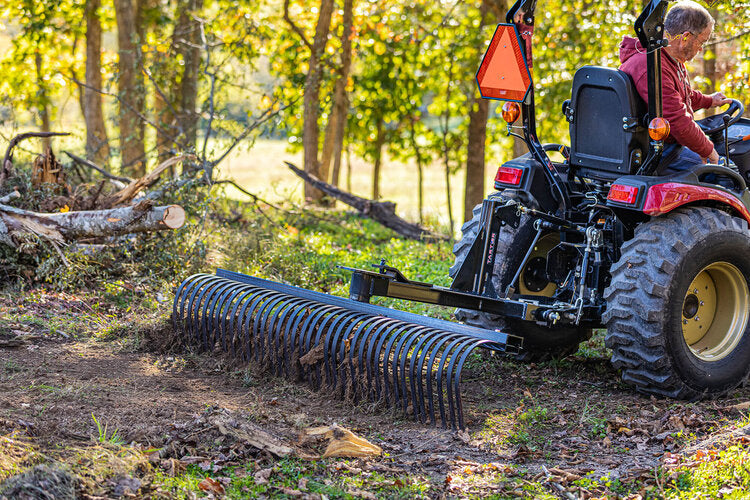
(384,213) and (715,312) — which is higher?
(384,213)

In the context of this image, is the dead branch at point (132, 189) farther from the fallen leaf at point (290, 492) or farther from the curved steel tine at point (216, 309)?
the fallen leaf at point (290, 492)

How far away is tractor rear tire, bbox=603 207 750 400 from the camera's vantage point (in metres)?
4.76

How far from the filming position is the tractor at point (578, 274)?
15.6ft

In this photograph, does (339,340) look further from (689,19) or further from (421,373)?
(689,19)

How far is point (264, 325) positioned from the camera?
533cm

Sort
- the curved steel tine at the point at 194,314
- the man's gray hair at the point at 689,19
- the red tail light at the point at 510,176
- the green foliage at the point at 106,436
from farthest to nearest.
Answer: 1. the curved steel tine at the point at 194,314
2. the red tail light at the point at 510,176
3. the man's gray hair at the point at 689,19
4. the green foliage at the point at 106,436

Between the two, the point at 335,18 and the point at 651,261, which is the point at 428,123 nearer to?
the point at 335,18

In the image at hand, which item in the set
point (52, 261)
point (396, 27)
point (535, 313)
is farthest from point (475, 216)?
point (396, 27)

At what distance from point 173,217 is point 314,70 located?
18.6 ft

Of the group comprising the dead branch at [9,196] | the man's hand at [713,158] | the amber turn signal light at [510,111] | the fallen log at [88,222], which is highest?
the amber turn signal light at [510,111]

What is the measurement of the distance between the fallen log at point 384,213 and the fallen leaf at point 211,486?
22.8ft

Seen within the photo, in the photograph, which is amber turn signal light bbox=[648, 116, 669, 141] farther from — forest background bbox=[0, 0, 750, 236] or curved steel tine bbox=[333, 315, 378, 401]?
forest background bbox=[0, 0, 750, 236]

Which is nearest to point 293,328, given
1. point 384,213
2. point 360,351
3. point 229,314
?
point 360,351

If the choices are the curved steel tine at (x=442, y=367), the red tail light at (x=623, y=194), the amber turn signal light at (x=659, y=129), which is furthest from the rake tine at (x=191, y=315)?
the amber turn signal light at (x=659, y=129)
